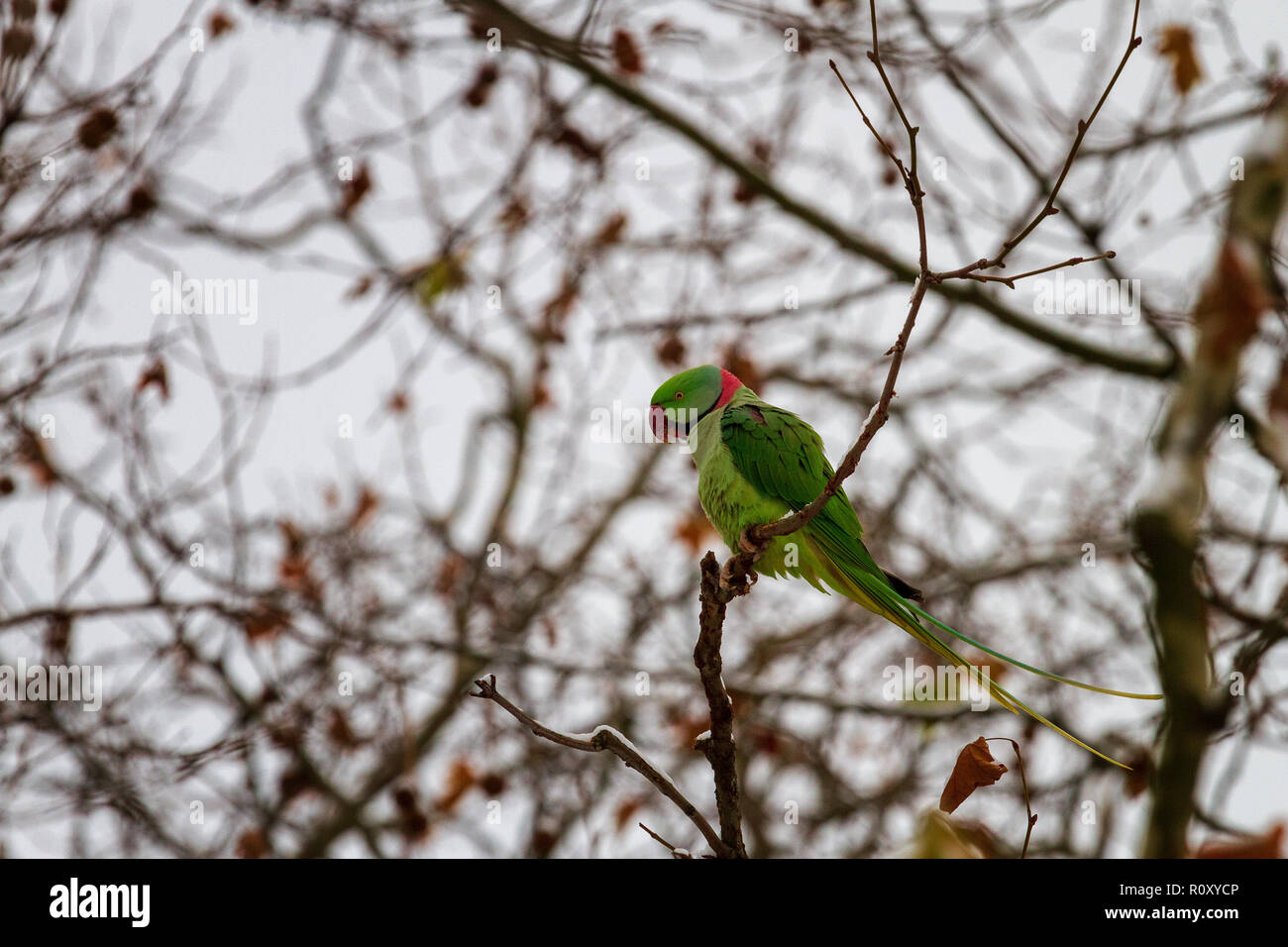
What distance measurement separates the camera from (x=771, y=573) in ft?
12.0

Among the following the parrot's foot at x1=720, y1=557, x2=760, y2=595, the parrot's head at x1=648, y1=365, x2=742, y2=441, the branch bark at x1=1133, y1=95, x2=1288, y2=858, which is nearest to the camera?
the branch bark at x1=1133, y1=95, x2=1288, y2=858

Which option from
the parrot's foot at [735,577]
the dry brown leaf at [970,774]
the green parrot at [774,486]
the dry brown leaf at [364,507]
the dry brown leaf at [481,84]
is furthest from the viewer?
the dry brown leaf at [364,507]

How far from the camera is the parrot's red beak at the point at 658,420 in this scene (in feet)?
12.4

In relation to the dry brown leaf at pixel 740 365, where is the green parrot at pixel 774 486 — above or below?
below

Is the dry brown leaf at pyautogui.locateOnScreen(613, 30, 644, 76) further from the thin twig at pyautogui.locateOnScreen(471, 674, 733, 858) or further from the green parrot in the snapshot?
the thin twig at pyautogui.locateOnScreen(471, 674, 733, 858)

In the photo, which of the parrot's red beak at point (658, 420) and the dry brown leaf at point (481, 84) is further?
the dry brown leaf at point (481, 84)

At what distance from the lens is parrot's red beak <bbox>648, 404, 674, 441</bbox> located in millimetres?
3777

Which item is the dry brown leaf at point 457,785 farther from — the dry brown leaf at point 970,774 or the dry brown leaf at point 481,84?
the dry brown leaf at point 970,774

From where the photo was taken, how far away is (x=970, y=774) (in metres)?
2.34

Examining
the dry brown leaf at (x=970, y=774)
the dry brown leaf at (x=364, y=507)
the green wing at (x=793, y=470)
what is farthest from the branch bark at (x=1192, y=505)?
the dry brown leaf at (x=364, y=507)

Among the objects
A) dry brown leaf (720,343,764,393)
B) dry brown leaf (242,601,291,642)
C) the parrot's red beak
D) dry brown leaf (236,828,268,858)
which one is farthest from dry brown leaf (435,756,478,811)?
the parrot's red beak

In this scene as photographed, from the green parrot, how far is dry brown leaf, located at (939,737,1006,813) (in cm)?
97

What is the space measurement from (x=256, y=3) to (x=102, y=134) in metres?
1.30

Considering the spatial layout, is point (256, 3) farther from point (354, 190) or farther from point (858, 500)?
point (858, 500)
